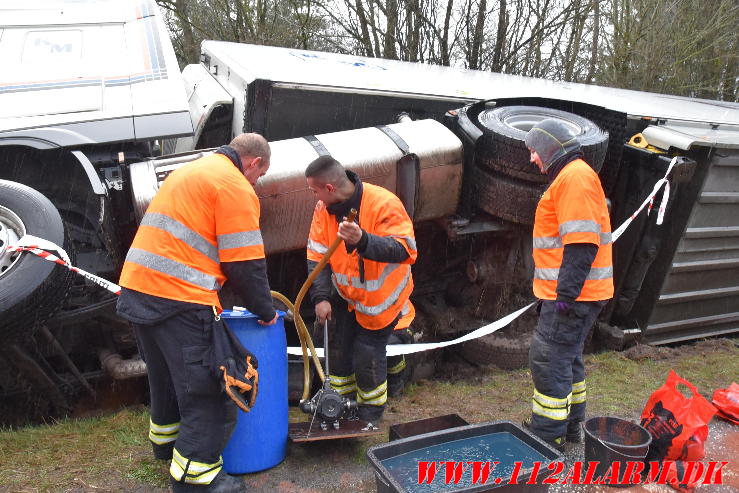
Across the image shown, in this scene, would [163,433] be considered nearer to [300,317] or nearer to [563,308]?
[300,317]

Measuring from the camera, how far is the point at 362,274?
3451 millimetres

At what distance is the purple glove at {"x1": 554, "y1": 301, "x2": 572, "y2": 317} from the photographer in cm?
318

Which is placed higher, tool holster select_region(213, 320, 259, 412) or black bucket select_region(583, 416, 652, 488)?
tool holster select_region(213, 320, 259, 412)

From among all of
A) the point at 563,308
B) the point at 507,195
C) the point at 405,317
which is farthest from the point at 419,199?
the point at 563,308

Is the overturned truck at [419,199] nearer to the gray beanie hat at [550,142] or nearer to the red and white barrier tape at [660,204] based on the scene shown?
the red and white barrier tape at [660,204]

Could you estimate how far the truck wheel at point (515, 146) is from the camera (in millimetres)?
4141

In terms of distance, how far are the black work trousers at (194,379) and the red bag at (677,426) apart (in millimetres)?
2208

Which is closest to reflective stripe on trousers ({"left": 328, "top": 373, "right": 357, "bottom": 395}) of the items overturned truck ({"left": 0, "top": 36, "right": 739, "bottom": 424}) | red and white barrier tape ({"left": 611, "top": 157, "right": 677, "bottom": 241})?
overturned truck ({"left": 0, "top": 36, "right": 739, "bottom": 424})

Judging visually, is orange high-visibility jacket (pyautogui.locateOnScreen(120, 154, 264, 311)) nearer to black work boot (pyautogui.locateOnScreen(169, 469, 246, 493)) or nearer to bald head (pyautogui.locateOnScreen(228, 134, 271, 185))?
bald head (pyautogui.locateOnScreen(228, 134, 271, 185))

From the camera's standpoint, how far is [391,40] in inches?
521

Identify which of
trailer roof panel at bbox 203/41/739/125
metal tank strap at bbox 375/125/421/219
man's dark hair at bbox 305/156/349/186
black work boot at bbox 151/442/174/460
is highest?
trailer roof panel at bbox 203/41/739/125

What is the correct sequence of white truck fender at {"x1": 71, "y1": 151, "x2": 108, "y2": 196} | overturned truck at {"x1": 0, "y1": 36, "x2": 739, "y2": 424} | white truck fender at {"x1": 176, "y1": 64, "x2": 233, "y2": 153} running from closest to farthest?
1. white truck fender at {"x1": 71, "y1": 151, "x2": 108, "y2": 196}
2. overturned truck at {"x1": 0, "y1": 36, "x2": 739, "y2": 424}
3. white truck fender at {"x1": 176, "y1": 64, "x2": 233, "y2": 153}

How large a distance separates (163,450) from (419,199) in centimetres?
220

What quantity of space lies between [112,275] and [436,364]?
8.08 ft
